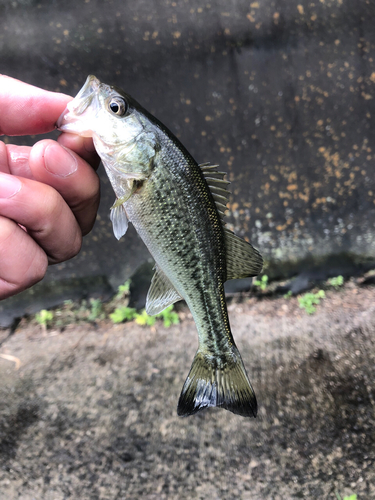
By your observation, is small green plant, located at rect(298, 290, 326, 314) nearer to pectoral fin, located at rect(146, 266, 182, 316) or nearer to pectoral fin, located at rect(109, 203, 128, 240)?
pectoral fin, located at rect(146, 266, 182, 316)

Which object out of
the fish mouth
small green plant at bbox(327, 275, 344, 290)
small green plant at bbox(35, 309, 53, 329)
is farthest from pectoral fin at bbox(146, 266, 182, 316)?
small green plant at bbox(327, 275, 344, 290)

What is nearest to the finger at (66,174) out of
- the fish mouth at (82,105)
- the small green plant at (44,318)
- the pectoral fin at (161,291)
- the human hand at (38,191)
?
the human hand at (38,191)

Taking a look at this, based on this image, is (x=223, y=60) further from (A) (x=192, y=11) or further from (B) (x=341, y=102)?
(B) (x=341, y=102)

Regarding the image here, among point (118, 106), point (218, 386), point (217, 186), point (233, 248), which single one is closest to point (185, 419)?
point (218, 386)

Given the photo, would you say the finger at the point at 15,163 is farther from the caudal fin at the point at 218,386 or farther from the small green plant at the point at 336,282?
the small green plant at the point at 336,282

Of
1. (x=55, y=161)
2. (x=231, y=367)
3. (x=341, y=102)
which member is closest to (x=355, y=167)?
(x=341, y=102)

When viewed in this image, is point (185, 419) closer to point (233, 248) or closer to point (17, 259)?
point (233, 248)
